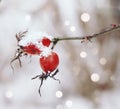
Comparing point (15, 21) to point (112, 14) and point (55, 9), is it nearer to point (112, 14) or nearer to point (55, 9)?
point (55, 9)

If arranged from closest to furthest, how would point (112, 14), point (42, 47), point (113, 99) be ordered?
1. point (42, 47)
2. point (112, 14)
3. point (113, 99)

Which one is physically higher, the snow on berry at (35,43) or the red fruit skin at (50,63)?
the snow on berry at (35,43)

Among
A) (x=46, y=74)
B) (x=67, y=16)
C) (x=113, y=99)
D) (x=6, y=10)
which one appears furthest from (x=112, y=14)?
(x=46, y=74)

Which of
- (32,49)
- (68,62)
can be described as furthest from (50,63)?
(68,62)

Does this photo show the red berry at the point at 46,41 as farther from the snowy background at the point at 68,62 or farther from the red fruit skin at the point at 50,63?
the snowy background at the point at 68,62

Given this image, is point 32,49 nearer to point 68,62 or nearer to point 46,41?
point 46,41

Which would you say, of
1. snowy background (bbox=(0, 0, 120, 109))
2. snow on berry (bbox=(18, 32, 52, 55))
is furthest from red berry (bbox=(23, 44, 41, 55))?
snowy background (bbox=(0, 0, 120, 109))

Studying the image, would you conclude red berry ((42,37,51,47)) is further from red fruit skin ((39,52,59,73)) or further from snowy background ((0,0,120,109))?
snowy background ((0,0,120,109))

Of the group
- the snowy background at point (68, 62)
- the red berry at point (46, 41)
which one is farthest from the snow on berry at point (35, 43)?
the snowy background at point (68, 62)
